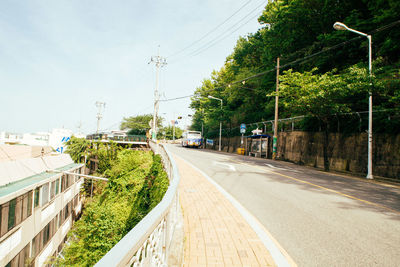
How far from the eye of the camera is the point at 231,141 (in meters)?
37.8

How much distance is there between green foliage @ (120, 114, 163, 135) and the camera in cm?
7439

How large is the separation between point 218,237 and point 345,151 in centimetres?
1521

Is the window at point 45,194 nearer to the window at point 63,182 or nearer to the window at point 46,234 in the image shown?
the window at point 46,234

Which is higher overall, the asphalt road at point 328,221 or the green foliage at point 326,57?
the green foliage at point 326,57

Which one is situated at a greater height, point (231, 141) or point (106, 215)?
point (231, 141)

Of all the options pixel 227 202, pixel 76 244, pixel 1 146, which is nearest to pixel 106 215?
pixel 76 244

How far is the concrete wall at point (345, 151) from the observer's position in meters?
12.2

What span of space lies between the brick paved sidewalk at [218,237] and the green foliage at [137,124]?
70285mm

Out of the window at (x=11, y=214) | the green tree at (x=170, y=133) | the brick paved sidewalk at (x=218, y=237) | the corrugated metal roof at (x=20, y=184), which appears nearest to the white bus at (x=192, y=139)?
the corrugated metal roof at (x=20, y=184)

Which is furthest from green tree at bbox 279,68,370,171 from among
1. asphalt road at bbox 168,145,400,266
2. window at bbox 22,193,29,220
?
window at bbox 22,193,29,220

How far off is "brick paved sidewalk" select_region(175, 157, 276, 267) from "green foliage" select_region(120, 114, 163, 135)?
70.3 meters

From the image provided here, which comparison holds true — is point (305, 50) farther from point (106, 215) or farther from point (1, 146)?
point (1, 146)

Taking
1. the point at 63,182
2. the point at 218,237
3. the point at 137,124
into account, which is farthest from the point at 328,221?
the point at 137,124

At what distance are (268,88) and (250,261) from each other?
28.7m
